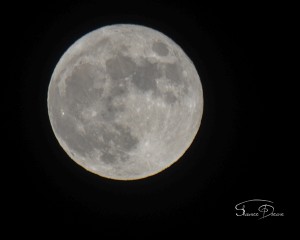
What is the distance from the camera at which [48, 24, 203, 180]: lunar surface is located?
23.7 ft

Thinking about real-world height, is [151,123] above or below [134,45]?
below

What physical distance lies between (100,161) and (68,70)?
57.8 inches

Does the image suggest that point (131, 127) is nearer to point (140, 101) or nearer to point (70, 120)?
point (140, 101)

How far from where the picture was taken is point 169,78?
755cm

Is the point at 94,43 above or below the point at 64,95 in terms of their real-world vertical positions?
above

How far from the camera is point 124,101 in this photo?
23.5 ft

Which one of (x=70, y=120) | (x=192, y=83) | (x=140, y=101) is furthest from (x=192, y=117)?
(x=70, y=120)

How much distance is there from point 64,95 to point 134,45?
1.28 metres

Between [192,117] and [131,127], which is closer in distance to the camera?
[131,127]

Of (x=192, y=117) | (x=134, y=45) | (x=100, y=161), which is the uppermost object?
(x=134, y=45)

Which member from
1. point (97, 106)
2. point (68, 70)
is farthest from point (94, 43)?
point (97, 106)

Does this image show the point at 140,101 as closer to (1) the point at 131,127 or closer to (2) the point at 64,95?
(1) the point at 131,127

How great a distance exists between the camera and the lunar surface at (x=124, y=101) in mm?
7227

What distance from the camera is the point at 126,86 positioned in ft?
23.4
